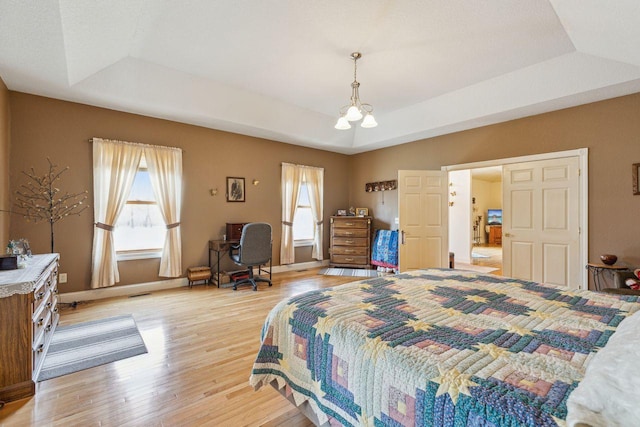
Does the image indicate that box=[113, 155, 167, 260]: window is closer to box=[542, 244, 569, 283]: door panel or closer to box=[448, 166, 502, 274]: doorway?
box=[448, 166, 502, 274]: doorway

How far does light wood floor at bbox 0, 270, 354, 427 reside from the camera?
182cm

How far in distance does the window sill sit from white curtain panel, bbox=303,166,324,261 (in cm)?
310

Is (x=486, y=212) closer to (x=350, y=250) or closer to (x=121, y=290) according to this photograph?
(x=350, y=250)

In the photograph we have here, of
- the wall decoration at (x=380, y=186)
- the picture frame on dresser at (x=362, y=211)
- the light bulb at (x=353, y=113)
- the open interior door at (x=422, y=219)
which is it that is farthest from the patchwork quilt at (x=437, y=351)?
the picture frame on dresser at (x=362, y=211)

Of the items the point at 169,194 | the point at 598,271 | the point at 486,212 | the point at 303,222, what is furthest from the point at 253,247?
the point at 486,212

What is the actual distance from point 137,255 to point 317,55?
12.5ft

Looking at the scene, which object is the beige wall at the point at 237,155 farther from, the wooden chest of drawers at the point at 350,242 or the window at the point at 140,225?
the wooden chest of drawers at the point at 350,242

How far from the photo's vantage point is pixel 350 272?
6.03 meters

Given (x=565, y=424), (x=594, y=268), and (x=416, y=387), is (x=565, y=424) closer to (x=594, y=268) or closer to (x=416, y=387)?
(x=416, y=387)

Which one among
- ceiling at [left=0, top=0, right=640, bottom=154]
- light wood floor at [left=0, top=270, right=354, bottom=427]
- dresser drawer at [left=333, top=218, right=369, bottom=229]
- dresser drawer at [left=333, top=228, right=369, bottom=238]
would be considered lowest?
light wood floor at [left=0, top=270, right=354, bottom=427]

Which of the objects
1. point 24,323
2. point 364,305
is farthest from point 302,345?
point 24,323

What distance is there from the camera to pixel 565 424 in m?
0.74

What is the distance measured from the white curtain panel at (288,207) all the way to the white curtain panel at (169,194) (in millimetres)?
1966

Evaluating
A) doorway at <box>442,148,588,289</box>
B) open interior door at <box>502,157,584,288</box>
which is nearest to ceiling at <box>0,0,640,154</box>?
doorway at <box>442,148,588,289</box>
